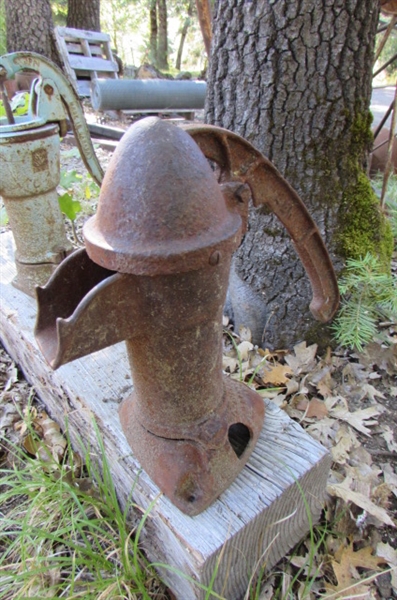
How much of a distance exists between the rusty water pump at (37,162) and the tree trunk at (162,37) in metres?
20.2

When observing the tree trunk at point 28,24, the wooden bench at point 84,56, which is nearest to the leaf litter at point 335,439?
the tree trunk at point 28,24

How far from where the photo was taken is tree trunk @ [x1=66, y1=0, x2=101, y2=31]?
10.9 meters

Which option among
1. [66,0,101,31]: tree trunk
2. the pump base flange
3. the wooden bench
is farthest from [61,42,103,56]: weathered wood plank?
the pump base flange

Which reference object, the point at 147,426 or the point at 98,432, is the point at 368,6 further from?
the point at 98,432

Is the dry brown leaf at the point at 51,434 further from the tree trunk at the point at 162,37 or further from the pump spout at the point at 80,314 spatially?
the tree trunk at the point at 162,37

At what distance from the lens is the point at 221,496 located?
124cm

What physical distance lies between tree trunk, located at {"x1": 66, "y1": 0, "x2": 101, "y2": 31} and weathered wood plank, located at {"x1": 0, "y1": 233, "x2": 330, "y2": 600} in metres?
12.1

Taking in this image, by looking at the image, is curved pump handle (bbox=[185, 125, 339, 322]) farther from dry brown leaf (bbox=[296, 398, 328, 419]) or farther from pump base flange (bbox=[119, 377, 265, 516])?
dry brown leaf (bbox=[296, 398, 328, 419])

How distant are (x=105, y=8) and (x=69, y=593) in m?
29.0

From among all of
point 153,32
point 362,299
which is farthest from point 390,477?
point 153,32

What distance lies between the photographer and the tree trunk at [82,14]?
10930mm

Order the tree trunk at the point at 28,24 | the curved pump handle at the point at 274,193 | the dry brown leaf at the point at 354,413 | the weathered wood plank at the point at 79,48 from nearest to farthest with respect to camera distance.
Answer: the curved pump handle at the point at 274,193
the dry brown leaf at the point at 354,413
the tree trunk at the point at 28,24
the weathered wood plank at the point at 79,48

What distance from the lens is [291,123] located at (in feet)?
6.41

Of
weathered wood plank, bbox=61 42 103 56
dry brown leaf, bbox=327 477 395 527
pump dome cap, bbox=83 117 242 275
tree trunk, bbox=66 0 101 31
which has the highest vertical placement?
tree trunk, bbox=66 0 101 31
